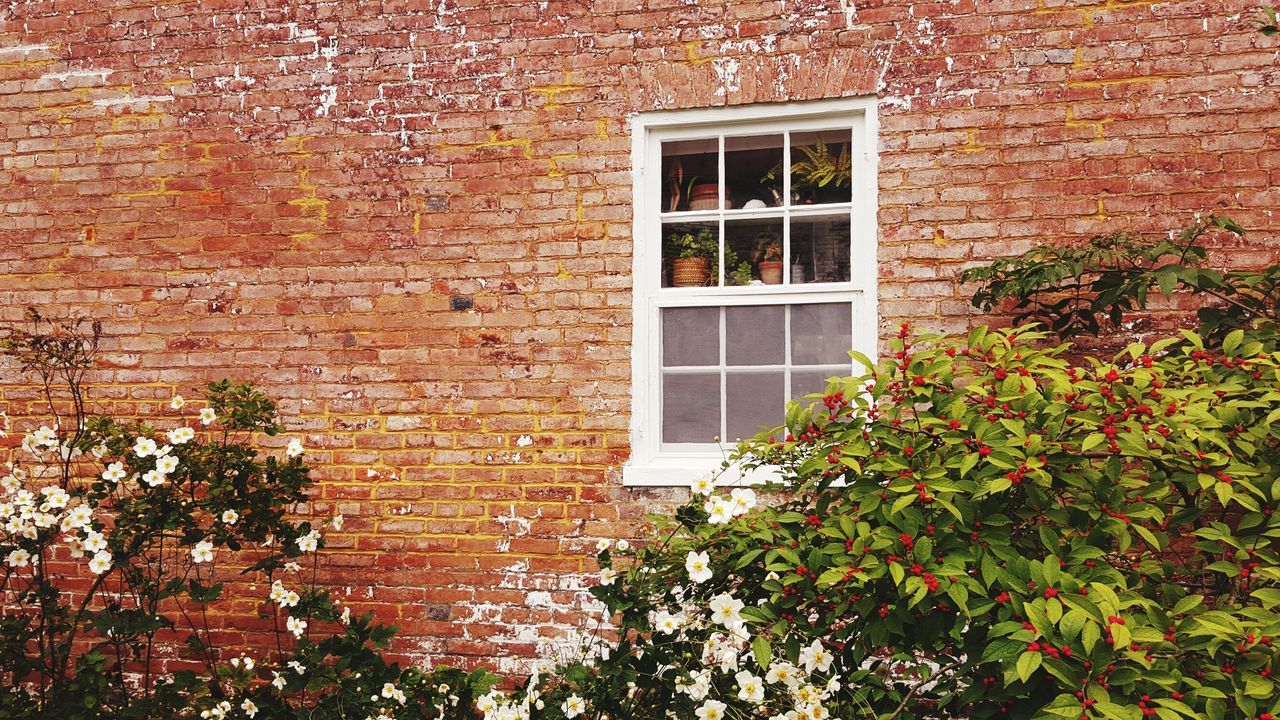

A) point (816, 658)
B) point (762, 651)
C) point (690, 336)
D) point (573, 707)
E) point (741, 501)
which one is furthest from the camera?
point (690, 336)

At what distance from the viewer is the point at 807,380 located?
13.2ft

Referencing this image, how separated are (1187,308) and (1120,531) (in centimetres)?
171

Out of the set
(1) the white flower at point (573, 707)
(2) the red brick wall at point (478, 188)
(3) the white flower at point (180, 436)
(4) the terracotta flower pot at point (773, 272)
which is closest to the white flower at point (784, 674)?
(1) the white flower at point (573, 707)

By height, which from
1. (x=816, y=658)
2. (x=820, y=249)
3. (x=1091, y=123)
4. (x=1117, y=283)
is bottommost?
(x=816, y=658)

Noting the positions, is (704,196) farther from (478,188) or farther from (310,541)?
(310,541)

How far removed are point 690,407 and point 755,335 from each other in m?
0.47

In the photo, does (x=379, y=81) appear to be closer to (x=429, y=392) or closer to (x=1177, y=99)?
(x=429, y=392)

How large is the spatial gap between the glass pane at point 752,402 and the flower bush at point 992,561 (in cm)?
111

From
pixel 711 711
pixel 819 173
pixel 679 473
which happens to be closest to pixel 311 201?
pixel 679 473

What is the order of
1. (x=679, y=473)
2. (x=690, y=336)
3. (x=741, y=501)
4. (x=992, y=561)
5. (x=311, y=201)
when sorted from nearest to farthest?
(x=992, y=561), (x=741, y=501), (x=679, y=473), (x=690, y=336), (x=311, y=201)

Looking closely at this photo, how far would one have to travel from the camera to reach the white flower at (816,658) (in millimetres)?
2582

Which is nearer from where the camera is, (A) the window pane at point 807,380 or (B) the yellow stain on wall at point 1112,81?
(B) the yellow stain on wall at point 1112,81

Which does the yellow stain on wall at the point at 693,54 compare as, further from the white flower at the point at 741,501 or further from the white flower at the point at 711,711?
the white flower at the point at 711,711

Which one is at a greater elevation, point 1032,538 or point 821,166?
point 821,166
